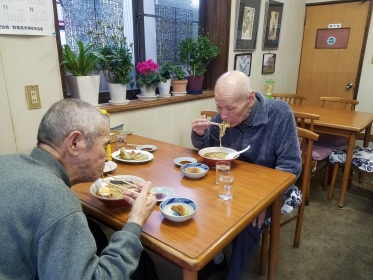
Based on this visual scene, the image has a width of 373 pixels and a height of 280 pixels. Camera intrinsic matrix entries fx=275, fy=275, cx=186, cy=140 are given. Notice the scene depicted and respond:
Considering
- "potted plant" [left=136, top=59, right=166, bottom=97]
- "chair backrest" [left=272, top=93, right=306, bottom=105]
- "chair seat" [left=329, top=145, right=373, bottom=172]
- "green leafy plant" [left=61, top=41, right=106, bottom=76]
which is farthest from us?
"chair backrest" [left=272, top=93, right=306, bottom=105]

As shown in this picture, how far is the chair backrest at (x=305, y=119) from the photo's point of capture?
2371mm

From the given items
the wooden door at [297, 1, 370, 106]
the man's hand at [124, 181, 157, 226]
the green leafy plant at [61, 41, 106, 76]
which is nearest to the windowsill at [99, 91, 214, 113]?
the green leafy plant at [61, 41, 106, 76]

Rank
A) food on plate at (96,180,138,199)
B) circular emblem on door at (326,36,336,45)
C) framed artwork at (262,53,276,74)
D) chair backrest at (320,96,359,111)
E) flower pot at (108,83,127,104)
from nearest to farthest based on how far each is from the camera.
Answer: food on plate at (96,180,138,199) → flower pot at (108,83,127,104) → chair backrest at (320,96,359,111) → framed artwork at (262,53,276,74) → circular emblem on door at (326,36,336,45)

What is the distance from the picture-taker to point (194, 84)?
110 inches

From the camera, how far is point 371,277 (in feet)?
6.01

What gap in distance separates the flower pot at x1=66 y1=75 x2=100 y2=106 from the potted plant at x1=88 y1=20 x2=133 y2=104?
21cm

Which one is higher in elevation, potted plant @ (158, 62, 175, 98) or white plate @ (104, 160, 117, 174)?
potted plant @ (158, 62, 175, 98)

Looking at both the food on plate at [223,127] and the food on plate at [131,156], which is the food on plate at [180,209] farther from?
the food on plate at [223,127]

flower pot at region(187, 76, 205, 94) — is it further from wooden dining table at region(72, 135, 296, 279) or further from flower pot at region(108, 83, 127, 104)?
wooden dining table at region(72, 135, 296, 279)

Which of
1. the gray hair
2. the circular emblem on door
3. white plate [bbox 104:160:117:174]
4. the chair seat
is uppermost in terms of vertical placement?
the circular emblem on door

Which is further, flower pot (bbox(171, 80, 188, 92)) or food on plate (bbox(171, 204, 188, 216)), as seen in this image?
flower pot (bbox(171, 80, 188, 92))

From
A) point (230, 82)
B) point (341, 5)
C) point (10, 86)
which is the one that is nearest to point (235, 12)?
point (230, 82)

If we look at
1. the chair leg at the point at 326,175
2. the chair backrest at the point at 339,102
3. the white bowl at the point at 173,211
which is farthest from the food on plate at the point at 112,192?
the chair backrest at the point at 339,102

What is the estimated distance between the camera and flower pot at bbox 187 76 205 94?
2771mm
